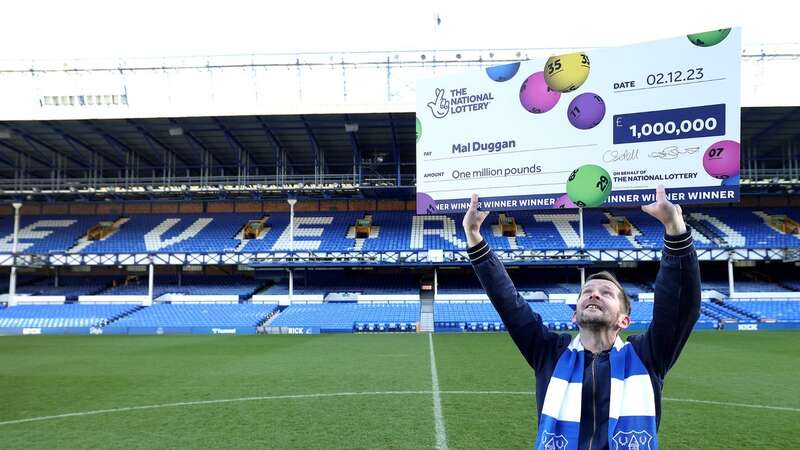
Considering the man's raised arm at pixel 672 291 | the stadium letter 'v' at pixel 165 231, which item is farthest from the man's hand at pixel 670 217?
the stadium letter 'v' at pixel 165 231

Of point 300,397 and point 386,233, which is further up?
point 386,233

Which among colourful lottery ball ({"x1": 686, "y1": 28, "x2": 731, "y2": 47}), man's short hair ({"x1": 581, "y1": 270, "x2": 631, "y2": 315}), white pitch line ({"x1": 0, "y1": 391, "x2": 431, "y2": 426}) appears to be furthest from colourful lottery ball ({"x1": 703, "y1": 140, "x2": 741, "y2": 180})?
white pitch line ({"x1": 0, "y1": 391, "x2": 431, "y2": 426})

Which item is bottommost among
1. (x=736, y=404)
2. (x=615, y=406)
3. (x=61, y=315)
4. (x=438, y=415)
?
(x=61, y=315)

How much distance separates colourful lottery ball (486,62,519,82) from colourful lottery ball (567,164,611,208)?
6.53 feet

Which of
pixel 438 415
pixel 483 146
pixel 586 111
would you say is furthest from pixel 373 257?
pixel 586 111

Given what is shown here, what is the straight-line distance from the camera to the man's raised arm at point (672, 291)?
7.82 feet

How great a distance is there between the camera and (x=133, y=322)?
3234 centimetres

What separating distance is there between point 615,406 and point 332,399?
9109 mm

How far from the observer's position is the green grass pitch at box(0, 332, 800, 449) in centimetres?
807

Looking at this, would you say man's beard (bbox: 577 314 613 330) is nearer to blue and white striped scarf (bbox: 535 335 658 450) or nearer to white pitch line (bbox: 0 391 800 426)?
blue and white striped scarf (bbox: 535 335 658 450)

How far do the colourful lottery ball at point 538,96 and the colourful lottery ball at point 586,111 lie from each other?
318 mm

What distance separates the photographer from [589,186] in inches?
331

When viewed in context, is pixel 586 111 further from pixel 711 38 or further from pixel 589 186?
pixel 711 38

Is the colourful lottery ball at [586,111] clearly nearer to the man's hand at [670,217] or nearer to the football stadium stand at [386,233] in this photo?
the man's hand at [670,217]
